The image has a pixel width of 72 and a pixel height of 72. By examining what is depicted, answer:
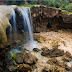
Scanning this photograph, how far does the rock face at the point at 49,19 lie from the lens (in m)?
14.8

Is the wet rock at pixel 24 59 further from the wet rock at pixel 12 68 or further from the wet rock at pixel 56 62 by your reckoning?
the wet rock at pixel 56 62

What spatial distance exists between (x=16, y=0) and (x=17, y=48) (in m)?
10.8

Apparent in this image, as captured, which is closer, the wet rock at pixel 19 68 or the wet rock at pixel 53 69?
the wet rock at pixel 19 68

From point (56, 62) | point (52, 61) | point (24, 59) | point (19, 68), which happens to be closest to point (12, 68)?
point (19, 68)

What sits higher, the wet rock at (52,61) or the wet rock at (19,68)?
the wet rock at (19,68)

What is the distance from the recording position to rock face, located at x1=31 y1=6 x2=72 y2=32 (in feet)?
48.7

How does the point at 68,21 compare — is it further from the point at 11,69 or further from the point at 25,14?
the point at 11,69

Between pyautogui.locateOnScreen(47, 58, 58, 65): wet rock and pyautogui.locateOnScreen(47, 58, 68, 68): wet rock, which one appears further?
pyautogui.locateOnScreen(47, 58, 58, 65): wet rock

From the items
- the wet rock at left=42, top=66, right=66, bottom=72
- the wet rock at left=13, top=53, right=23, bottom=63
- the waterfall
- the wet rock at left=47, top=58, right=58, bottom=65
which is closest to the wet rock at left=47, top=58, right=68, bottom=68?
the wet rock at left=47, top=58, right=58, bottom=65

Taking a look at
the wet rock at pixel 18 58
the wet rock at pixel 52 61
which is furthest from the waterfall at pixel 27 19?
the wet rock at pixel 52 61

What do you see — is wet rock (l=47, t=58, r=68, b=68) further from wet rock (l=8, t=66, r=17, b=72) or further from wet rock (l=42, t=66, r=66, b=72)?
wet rock (l=8, t=66, r=17, b=72)

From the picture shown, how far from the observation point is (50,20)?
16.1 meters

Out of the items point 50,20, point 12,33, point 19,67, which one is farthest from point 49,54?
point 50,20

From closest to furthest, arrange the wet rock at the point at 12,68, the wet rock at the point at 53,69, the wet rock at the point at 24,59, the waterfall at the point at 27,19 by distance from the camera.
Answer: the wet rock at the point at 12,68, the wet rock at the point at 53,69, the wet rock at the point at 24,59, the waterfall at the point at 27,19
